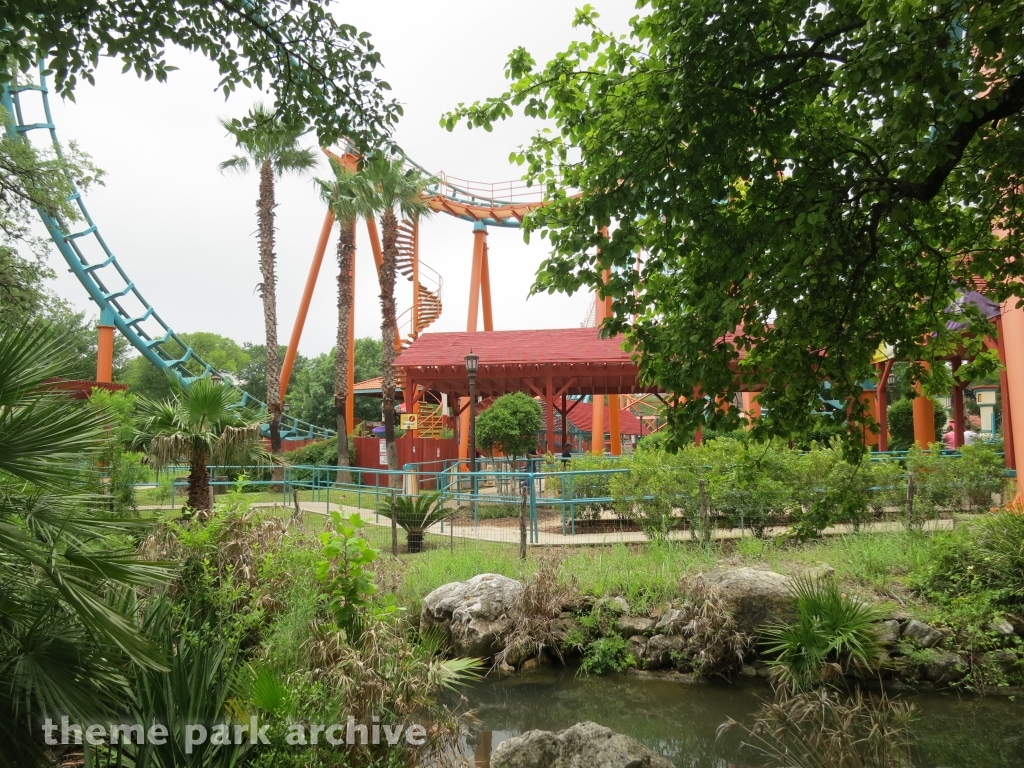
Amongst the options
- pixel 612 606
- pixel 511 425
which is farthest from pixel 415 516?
pixel 511 425

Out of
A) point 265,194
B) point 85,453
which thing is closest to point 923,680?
point 85,453

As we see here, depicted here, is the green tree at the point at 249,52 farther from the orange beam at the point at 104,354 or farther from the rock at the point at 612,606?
the orange beam at the point at 104,354

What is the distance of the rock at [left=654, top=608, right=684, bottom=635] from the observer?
27.5 ft

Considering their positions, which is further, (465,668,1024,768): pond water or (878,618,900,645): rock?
(878,618,900,645): rock

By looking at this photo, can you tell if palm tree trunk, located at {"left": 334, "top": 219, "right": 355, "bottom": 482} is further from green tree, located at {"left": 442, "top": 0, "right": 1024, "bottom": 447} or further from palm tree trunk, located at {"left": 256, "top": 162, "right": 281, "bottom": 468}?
green tree, located at {"left": 442, "top": 0, "right": 1024, "bottom": 447}

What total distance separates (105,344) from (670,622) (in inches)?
1063

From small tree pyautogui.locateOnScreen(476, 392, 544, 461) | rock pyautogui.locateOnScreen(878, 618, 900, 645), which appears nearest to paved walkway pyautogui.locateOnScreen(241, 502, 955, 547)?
rock pyautogui.locateOnScreen(878, 618, 900, 645)

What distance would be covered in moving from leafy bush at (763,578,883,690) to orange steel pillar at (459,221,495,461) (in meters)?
17.5

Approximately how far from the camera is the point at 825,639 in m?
7.40

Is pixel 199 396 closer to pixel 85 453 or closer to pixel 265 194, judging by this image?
pixel 85 453

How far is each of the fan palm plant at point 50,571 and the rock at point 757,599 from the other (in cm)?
630

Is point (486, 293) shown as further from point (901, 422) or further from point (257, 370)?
point (257, 370)

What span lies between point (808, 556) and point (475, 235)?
24.1 meters

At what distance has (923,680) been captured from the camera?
762 centimetres
